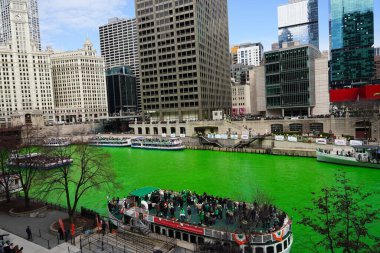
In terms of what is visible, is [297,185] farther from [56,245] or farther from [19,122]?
[19,122]

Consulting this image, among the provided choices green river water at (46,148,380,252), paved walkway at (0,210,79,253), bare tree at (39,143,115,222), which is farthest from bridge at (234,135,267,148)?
paved walkway at (0,210,79,253)

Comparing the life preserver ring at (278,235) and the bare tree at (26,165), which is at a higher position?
the bare tree at (26,165)

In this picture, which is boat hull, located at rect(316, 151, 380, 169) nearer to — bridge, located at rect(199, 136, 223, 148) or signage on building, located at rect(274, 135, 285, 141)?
signage on building, located at rect(274, 135, 285, 141)

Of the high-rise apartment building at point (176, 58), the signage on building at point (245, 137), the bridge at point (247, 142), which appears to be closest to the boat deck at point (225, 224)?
the bridge at point (247, 142)

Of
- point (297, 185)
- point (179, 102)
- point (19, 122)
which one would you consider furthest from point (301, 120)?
point (19, 122)

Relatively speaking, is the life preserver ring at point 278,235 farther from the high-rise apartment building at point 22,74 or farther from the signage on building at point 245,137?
the high-rise apartment building at point 22,74
